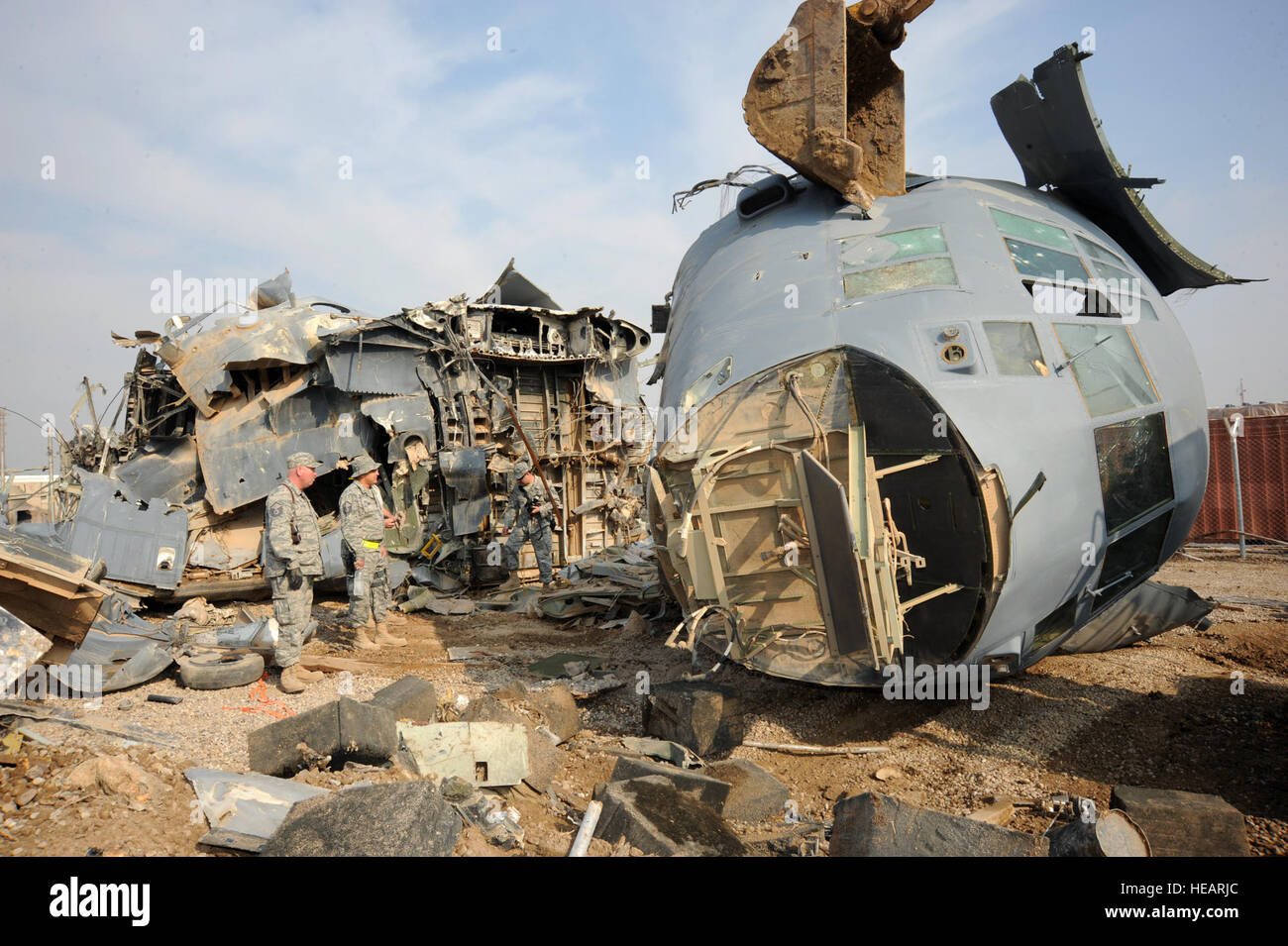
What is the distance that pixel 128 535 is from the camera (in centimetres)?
1206

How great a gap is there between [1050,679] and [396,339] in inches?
484

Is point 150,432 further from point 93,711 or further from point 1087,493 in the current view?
point 1087,493

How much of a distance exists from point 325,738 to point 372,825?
1.32 m

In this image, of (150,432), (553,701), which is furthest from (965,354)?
(150,432)

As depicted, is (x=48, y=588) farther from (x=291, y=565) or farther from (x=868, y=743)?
(x=868, y=743)

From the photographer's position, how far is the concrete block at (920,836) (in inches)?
132

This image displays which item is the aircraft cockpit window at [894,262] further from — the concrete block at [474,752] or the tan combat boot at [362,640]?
the tan combat boot at [362,640]

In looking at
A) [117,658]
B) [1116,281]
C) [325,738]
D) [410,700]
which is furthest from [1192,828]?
[117,658]

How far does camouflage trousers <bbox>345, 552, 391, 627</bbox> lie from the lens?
8828 millimetres

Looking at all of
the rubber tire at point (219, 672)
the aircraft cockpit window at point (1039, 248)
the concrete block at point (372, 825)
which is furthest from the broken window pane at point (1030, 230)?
the rubber tire at point (219, 672)

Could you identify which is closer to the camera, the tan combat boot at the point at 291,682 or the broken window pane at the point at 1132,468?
the broken window pane at the point at 1132,468

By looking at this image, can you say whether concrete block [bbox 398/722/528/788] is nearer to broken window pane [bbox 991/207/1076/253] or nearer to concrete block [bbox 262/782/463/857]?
concrete block [bbox 262/782/463/857]

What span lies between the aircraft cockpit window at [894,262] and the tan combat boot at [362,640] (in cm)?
718

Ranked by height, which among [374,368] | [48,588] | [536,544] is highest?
[374,368]
